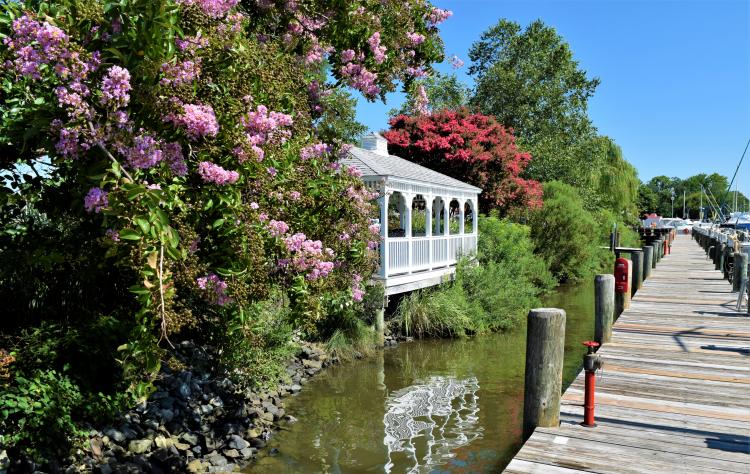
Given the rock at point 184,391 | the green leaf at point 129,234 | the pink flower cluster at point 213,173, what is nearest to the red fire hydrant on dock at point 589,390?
the pink flower cluster at point 213,173

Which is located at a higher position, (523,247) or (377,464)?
(523,247)

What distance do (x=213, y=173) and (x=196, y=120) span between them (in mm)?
419

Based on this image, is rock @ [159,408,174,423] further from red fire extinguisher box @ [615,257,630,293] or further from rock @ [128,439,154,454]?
red fire extinguisher box @ [615,257,630,293]

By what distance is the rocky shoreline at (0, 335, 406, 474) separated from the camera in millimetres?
7031

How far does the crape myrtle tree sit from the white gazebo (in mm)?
7197

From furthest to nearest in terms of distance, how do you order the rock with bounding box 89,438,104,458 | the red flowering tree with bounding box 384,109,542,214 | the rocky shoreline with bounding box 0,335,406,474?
the red flowering tree with bounding box 384,109,542,214, the rocky shoreline with bounding box 0,335,406,474, the rock with bounding box 89,438,104,458

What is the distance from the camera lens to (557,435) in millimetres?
5617

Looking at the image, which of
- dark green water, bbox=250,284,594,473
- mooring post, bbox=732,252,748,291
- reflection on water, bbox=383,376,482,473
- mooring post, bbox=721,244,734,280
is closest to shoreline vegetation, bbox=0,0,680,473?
dark green water, bbox=250,284,594,473

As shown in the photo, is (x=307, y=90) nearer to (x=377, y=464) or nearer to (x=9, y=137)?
(x=9, y=137)

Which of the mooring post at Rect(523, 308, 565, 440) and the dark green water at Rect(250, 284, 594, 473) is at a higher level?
the mooring post at Rect(523, 308, 565, 440)

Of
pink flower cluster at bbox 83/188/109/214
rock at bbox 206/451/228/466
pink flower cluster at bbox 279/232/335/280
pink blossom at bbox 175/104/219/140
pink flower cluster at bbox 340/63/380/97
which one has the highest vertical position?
pink flower cluster at bbox 340/63/380/97

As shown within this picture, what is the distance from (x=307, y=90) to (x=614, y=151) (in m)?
48.6

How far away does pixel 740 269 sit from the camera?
48.7 ft

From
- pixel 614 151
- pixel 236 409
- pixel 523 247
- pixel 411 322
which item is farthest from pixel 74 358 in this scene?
pixel 614 151
